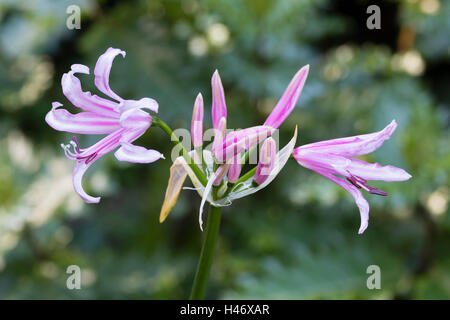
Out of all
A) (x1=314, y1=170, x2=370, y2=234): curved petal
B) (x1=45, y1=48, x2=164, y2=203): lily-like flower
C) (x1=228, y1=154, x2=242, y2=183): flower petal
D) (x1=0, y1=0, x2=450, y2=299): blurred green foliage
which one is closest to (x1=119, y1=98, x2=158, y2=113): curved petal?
(x1=45, y1=48, x2=164, y2=203): lily-like flower

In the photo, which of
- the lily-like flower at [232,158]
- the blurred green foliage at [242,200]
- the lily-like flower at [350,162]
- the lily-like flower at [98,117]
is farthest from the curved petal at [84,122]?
the blurred green foliage at [242,200]

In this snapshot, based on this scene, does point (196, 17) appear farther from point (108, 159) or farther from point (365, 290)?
point (365, 290)

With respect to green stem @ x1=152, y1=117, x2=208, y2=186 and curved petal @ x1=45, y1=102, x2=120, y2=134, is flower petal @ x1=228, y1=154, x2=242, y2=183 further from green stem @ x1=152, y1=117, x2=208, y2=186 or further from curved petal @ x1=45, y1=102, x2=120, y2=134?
curved petal @ x1=45, y1=102, x2=120, y2=134

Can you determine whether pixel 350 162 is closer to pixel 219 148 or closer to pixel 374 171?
pixel 374 171

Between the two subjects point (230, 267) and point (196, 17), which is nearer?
point (230, 267)

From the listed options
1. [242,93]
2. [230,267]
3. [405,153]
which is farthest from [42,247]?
[405,153]

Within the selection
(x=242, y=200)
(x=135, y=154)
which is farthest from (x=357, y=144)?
(x=242, y=200)

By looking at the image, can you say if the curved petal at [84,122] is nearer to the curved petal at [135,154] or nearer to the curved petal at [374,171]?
the curved petal at [135,154]
